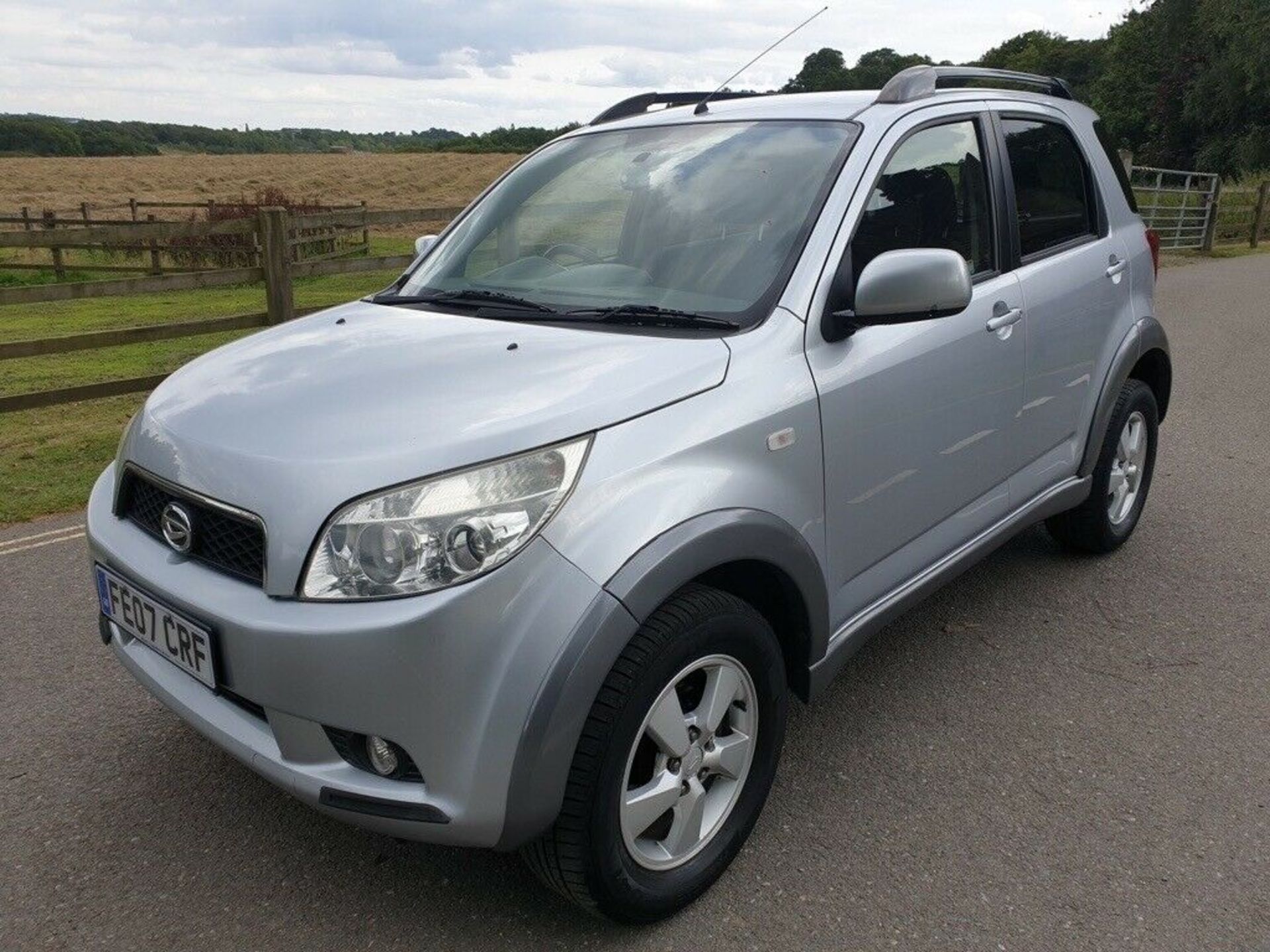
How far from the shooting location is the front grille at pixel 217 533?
2.16 metres

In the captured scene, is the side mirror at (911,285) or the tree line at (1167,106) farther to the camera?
the tree line at (1167,106)

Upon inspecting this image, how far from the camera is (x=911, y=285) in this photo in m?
2.55

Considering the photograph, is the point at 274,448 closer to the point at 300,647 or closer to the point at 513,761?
the point at 300,647

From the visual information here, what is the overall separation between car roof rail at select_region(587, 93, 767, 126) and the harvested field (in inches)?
944

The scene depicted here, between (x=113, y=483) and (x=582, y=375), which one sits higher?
(x=582, y=375)

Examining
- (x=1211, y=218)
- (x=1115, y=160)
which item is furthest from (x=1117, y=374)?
(x=1211, y=218)

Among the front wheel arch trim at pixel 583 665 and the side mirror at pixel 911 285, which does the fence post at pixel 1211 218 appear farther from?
the front wheel arch trim at pixel 583 665

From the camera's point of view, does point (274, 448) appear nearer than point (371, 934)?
Yes

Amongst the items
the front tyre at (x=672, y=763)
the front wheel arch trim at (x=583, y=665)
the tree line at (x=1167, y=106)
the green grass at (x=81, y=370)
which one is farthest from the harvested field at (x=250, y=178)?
the front wheel arch trim at (x=583, y=665)

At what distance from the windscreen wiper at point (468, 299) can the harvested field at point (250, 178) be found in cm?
2478

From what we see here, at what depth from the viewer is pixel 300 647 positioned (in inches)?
79.5

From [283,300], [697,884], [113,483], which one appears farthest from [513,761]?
[283,300]

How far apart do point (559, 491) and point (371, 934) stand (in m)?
1.12

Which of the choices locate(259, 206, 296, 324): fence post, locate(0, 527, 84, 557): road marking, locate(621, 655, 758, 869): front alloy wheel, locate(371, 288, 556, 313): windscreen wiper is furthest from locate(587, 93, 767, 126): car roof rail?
locate(259, 206, 296, 324): fence post
